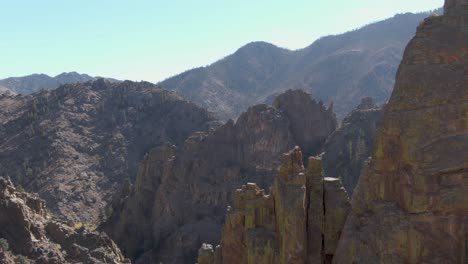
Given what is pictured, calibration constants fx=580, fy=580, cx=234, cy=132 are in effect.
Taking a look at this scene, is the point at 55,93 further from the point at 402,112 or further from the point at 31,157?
the point at 402,112

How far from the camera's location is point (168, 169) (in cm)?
7162

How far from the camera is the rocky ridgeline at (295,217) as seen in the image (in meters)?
22.2

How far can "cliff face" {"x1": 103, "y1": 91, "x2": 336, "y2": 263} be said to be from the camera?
65.6 metres

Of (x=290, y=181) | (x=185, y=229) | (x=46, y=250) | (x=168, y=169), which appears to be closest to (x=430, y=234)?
(x=290, y=181)

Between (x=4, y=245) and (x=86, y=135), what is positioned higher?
(x=86, y=135)

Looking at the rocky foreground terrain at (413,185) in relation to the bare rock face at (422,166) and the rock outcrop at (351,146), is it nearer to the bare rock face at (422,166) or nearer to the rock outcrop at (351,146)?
the bare rock face at (422,166)

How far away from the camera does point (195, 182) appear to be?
71562mm

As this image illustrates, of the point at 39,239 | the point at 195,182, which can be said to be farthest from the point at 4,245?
the point at 195,182

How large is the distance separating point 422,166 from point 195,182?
53.3m

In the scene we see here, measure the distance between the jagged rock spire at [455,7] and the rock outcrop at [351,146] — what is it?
5006 centimetres

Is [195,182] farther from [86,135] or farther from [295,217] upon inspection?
[295,217]

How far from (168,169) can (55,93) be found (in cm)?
6340

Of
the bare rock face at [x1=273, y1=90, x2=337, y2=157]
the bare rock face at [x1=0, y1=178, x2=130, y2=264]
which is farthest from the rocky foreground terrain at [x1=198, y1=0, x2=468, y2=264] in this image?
the bare rock face at [x1=273, y1=90, x2=337, y2=157]

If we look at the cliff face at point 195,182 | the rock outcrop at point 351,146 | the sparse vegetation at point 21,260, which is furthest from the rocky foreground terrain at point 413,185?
the rock outcrop at point 351,146
